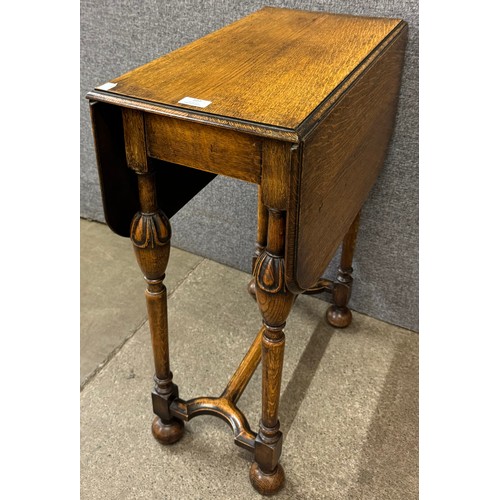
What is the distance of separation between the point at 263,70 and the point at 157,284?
455 millimetres

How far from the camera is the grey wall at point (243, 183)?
4.37 ft

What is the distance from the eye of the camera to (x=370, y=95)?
1.02m

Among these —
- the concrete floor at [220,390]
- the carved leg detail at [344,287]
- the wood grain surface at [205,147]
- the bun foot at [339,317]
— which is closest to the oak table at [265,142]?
the wood grain surface at [205,147]

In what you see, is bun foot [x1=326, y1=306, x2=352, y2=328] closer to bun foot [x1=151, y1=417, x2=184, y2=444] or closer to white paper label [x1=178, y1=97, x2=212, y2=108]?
bun foot [x1=151, y1=417, x2=184, y2=444]

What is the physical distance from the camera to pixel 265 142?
781 mm

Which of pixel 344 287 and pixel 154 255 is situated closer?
pixel 154 255

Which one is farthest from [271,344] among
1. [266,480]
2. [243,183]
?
[243,183]

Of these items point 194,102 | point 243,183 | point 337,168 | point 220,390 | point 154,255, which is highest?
point 194,102

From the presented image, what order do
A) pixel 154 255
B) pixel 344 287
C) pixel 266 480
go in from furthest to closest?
1. pixel 344 287
2. pixel 266 480
3. pixel 154 255

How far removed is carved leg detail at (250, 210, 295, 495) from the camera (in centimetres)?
87

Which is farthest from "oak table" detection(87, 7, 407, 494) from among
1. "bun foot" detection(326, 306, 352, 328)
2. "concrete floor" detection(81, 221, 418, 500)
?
"bun foot" detection(326, 306, 352, 328)

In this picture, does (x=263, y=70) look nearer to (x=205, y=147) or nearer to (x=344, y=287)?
(x=205, y=147)

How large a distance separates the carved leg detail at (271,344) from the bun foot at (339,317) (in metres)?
0.52

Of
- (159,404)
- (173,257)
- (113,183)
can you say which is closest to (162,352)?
(159,404)
